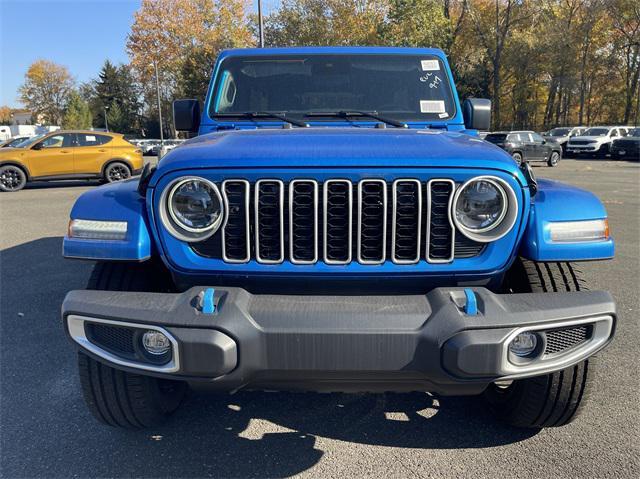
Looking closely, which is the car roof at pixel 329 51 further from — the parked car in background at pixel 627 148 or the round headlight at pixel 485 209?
the parked car in background at pixel 627 148

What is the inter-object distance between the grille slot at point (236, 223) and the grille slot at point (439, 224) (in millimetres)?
749

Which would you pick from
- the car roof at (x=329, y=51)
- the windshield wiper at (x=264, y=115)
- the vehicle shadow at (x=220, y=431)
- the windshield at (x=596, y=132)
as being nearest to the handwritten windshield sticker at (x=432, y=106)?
the car roof at (x=329, y=51)

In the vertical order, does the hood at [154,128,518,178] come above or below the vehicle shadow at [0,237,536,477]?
above

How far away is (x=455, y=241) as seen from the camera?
2104 mm

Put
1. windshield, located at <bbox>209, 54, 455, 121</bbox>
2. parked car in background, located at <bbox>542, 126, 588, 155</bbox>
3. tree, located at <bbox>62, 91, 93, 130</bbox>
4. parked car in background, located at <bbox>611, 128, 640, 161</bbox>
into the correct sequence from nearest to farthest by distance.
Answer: windshield, located at <bbox>209, 54, 455, 121</bbox> < parked car in background, located at <bbox>611, 128, 640, 161</bbox> < parked car in background, located at <bbox>542, 126, 588, 155</bbox> < tree, located at <bbox>62, 91, 93, 130</bbox>

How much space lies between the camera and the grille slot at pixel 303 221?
6.64 ft

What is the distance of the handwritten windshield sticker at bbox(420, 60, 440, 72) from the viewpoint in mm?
3589

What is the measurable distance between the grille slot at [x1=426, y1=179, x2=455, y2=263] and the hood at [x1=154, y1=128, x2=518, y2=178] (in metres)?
0.10

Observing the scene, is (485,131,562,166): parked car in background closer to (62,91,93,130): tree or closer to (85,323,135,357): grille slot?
(85,323,135,357): grille slot

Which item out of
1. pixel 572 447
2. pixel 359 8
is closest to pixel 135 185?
pixel 572 447

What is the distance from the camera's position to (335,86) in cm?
353

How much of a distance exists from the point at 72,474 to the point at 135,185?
54.9 inches

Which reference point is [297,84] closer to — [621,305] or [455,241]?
[455,241]

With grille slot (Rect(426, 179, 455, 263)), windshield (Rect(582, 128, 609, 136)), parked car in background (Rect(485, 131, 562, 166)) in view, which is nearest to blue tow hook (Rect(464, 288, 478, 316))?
grille slot (Rect(426, 179, 455, 263))
